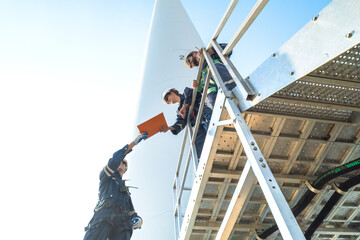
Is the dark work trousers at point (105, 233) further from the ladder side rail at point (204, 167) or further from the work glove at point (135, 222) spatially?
the ladder side rail at point (204, 167)

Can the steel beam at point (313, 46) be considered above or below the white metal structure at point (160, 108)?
below

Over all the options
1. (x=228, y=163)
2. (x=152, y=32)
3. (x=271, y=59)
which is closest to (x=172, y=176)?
(x=228, y=163)

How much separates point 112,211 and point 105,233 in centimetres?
33

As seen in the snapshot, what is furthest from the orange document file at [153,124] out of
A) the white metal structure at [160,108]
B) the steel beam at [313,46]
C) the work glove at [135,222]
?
the steel beam at [313,46]

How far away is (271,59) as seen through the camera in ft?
6.89

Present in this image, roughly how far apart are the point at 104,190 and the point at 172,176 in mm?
1760

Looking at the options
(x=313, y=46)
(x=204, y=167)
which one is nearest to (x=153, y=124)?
(x=204, y=167)

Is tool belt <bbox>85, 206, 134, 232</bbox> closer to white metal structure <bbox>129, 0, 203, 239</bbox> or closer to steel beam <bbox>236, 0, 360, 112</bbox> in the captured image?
white metal structure <bbox>129, 0, 203, 239</bbox>

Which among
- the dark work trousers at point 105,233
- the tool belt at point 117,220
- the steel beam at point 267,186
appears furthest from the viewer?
the tool belt at point 117,220

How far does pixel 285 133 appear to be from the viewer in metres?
2.85

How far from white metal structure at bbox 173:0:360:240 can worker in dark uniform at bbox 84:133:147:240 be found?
903mm

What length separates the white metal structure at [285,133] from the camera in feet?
5.36

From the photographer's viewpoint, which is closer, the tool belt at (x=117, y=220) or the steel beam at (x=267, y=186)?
the steel beam at (x=267, y=186)

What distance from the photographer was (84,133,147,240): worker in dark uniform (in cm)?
362
